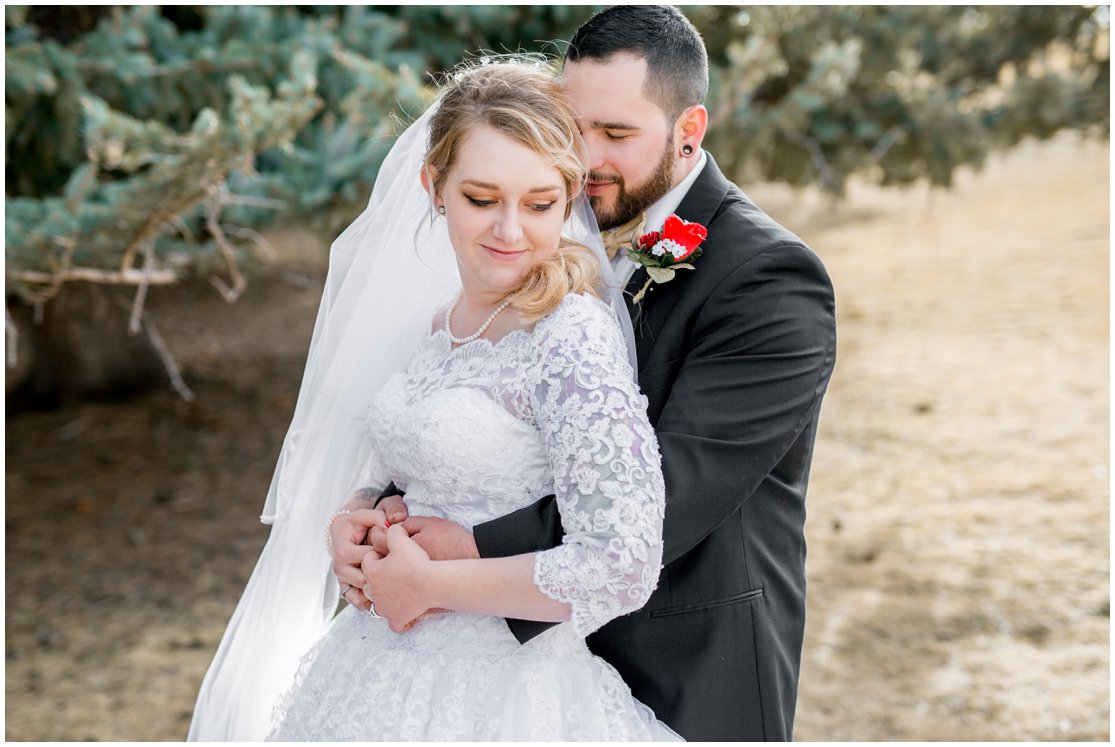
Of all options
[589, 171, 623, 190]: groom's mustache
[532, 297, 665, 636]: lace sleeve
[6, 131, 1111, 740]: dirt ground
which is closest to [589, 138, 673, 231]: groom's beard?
[589, 171, 623, 190]: groom's mustache

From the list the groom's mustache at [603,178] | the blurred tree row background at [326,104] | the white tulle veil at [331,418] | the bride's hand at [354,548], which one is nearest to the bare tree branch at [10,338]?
the blurred tree row background at [326,104]

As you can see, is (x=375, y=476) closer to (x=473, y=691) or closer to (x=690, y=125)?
(x=473, y=691)

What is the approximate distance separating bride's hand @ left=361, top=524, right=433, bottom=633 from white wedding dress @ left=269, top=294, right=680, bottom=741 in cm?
11

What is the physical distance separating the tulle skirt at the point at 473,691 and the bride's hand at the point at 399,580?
0.10 meters

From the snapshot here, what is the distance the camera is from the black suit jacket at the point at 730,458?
6.59ft

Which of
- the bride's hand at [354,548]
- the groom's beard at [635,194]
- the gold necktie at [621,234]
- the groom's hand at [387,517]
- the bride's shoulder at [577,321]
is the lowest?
the bride's hand at [354,548]

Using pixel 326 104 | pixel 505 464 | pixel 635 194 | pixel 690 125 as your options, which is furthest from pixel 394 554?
pixel 326 104

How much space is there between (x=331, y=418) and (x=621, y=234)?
85 cm

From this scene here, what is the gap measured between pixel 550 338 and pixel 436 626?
0.66 m

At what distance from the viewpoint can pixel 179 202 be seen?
12.0 feet

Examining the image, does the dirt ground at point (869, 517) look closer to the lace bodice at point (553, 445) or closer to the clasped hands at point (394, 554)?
the clasped hands at point (394, 554)

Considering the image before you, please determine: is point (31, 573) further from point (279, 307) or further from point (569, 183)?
point (279, 307)

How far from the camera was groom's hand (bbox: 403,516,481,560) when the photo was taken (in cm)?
197

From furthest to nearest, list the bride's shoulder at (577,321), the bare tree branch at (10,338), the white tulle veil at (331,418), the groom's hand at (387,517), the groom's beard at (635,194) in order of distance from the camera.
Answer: the bare tree branch at (10,338) → the white tulle veil at (331,418) → the groom's beard at (635,194) → the groom's hand at (387,517) → the bride's shoulder at (577,321)
